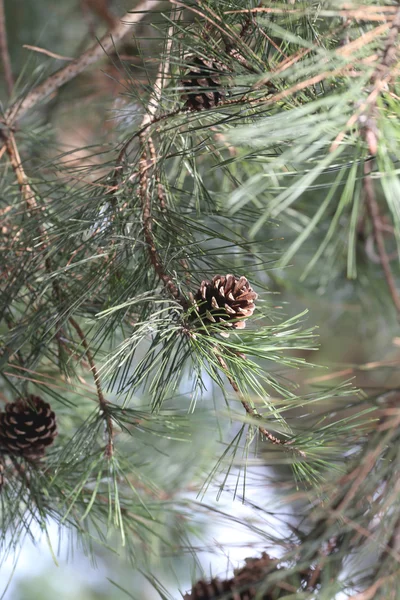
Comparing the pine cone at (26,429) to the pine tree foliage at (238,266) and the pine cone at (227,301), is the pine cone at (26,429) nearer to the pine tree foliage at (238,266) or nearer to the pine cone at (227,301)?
the pine tree foliage at (238,266)

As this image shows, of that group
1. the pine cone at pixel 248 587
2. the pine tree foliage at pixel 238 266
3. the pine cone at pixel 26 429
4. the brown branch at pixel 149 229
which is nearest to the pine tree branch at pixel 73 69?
the pine tree foliage at pixel 238 266

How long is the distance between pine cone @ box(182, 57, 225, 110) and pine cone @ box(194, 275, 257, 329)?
123 millimetres

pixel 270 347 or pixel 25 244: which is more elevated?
pixel 25 244

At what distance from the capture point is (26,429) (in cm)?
56

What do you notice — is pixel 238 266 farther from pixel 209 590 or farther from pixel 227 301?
pixel 209 590

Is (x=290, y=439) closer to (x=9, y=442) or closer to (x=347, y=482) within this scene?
(x=347, y=482)

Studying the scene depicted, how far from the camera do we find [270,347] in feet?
1.36

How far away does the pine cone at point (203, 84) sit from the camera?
1.42 ft

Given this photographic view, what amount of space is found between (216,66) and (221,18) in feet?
0.11

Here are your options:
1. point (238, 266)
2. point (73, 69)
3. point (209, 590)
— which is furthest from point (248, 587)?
point (73, 69)

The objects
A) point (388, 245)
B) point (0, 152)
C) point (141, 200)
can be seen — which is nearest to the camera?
point (141, 200)

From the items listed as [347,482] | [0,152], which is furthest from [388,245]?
[347,482]

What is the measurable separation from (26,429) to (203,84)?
31cm

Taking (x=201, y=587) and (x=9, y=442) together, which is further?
(x=9, y=442)
